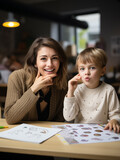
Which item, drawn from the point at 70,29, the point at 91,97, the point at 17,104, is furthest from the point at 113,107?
the point at 70,29

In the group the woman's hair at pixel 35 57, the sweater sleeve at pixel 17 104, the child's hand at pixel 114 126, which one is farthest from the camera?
the woman's hair at pixel 35 57

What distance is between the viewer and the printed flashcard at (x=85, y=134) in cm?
93

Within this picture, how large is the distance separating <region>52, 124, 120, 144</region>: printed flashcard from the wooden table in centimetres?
4

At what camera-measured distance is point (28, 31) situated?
4492 millimetres

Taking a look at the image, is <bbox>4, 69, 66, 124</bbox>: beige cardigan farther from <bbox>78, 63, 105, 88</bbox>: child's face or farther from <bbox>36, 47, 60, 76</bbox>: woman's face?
<bbox>78, 63, 105, 88</bbox>: child's face

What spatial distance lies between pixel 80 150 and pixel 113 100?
555mm

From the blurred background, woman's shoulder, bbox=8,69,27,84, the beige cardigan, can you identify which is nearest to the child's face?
the beige cardigan

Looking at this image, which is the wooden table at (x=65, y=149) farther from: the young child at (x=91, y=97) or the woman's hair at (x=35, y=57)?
the woman's hair at (x=35, y=57)

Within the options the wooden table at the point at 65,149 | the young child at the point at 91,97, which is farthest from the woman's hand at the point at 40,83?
the wooden table at the point at 65,149

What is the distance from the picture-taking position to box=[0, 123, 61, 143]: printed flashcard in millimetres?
941

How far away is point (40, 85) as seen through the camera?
1.27m

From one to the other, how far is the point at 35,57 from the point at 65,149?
2.81 ft

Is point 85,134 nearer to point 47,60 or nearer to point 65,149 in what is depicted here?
point 65,149

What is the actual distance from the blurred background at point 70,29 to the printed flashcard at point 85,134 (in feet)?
10.6
